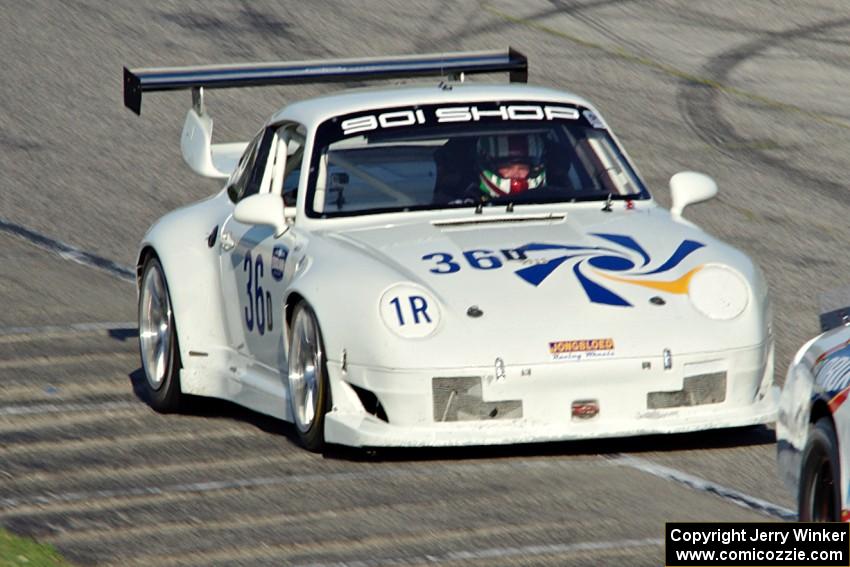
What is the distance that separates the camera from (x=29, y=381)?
10.2 metres

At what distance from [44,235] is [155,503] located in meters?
6.84

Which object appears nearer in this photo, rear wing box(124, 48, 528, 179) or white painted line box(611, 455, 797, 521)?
white painted line box(611, 455, 797, 521)

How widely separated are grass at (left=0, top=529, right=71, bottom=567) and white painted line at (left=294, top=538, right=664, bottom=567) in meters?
0.83

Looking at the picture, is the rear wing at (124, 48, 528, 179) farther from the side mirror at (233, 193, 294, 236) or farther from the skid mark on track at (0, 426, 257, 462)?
the skid mark on track at (0, 426, 257, 462)

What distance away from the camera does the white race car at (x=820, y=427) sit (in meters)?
5.84

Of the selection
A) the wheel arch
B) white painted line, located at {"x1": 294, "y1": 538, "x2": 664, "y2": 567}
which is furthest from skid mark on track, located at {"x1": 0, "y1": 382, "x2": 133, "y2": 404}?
white painted line, located at {"x1": 294, "y1": 538, "x2": 664, "y2": 567}

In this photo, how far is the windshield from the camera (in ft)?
31.0

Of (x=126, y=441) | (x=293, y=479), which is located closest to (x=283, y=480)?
(x=293, y=479)

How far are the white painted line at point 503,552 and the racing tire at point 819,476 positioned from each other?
0.83 metres

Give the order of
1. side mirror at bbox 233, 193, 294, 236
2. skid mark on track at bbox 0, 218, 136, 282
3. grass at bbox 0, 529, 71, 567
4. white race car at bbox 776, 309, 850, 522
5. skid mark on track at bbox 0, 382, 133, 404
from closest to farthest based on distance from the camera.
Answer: white race car at bbox 776, 309, 850, 522
grass at bbox 0, 529, 71, 567
side mirror at bbox 233, 193, 294, 236
skid mark on track at bbox 0, 382, 133, 404
skid mark on track at bbox 0, 218, 136, 282

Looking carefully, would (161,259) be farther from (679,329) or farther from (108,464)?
(679,329)

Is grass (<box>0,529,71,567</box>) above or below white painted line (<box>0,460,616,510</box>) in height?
above

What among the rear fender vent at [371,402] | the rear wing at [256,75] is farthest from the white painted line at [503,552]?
the rear wing at [256,75]

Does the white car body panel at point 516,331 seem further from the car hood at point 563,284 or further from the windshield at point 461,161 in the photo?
the windshield at point 461,161
